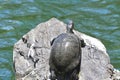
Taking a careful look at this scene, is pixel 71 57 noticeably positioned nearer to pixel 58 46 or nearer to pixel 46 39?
pixel 58 46

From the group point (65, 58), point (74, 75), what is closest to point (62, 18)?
point (74, 75)

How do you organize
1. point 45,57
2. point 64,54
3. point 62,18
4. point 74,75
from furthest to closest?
point 62,18 < point 45,57 < point 74,75 < point 64,54

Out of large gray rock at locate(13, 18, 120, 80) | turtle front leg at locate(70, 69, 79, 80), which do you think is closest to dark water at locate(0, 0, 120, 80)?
large gray rock at locate(13, 18, 120, 80)

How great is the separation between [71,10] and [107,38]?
198 centimetres

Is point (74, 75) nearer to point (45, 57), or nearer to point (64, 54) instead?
point (64, 54)

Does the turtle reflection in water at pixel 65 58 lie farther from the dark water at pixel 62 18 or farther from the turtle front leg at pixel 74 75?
the dark water at pixel 62 18

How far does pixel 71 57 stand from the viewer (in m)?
7.28

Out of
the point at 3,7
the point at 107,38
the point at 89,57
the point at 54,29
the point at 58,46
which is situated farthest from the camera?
the point at 3,7

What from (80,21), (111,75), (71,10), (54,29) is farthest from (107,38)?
(111,75)

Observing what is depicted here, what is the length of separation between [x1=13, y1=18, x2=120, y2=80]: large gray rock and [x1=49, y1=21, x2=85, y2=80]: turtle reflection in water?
0.61 feet

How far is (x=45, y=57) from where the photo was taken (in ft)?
25.9

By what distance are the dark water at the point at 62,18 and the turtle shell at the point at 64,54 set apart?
2.77 meters

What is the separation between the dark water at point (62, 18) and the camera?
10.8 m

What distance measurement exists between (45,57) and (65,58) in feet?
2.50
